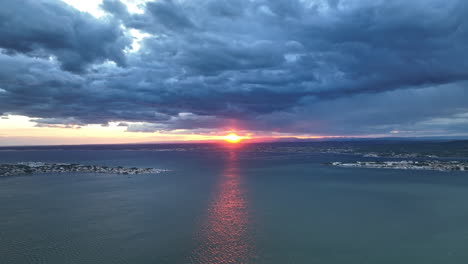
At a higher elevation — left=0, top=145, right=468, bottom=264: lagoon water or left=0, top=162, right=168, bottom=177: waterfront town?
left=0, top=162, right=168, bottom=177: waterfront town

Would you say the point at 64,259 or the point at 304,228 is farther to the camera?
the point at 304,228

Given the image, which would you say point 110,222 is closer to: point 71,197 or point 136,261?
point 136,261

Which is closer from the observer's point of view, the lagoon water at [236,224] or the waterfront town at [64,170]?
the lagoon water at [236,224]

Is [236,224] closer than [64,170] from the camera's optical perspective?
Yes

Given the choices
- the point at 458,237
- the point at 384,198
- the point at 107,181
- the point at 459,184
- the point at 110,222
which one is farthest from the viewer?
the point at 107,181

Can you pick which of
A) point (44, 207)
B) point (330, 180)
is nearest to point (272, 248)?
point (44, 207)

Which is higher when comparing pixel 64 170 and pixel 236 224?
pixel 64 170

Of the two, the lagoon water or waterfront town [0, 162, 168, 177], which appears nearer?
the lagoon water

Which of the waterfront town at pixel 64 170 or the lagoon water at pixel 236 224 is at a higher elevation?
the waterfront town at pixel 64 170
